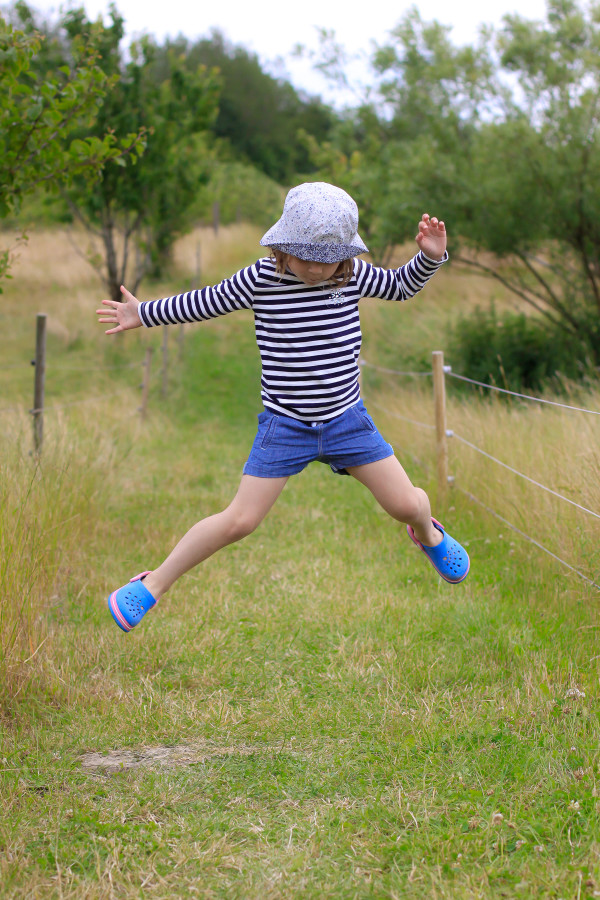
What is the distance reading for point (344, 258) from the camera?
322 centimetres

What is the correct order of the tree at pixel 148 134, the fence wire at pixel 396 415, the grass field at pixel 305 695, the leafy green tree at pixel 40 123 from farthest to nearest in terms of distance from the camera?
the tree at pixel 148 134, the fence wire at pixel 396 415, the leafy green tree at pixel 40 123, the grass field at pixel 305 695

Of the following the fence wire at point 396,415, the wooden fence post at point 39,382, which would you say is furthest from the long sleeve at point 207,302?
the fence wire at point 396,415

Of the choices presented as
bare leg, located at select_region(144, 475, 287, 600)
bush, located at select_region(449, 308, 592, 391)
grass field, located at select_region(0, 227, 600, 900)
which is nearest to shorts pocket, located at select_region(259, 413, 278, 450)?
bare leg, located at select_region(144, 475, 287, 600)

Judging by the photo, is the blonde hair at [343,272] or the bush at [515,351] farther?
the bush at [515,351]

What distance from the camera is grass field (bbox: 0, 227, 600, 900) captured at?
2494 millimetres

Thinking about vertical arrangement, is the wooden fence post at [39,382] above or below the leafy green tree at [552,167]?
below

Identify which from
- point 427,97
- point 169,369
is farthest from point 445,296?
point 169,369

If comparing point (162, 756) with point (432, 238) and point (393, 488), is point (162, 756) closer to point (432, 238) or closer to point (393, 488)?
point (393, 488)

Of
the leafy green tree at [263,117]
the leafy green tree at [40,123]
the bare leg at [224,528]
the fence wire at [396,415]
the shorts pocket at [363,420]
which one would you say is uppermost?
the leafy green tree at [263,117]

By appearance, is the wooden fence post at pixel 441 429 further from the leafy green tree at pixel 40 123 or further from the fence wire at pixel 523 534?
the leafy green tree at pixel 40 123

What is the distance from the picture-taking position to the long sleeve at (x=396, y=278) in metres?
3.48

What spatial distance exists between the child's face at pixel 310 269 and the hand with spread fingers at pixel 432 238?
40cm

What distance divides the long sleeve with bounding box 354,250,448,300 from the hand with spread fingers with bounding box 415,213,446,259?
0.03 metres

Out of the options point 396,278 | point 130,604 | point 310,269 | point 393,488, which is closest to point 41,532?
point 130,604
